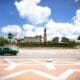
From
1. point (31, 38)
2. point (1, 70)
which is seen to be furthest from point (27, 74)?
point (31, 38)

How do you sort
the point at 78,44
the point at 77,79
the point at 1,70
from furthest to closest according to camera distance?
the point at 78,44
the point at 1,70
the point at 77,79

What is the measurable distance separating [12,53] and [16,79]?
35.5ft

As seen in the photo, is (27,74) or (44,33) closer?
(27,74)

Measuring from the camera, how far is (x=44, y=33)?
123ft

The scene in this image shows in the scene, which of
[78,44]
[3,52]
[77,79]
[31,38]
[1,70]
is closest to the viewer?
[77,79]

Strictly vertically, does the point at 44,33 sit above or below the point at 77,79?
above

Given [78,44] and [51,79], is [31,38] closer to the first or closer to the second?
[78,44]

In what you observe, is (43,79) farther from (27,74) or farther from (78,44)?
(78,44)

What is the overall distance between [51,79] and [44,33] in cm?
2940

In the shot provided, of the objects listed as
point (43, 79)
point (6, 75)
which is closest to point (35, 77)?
point (43, 79)

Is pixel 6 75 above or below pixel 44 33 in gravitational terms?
below

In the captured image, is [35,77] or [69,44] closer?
[35,77]

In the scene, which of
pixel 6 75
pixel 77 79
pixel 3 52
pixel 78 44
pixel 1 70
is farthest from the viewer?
pixel 78 44

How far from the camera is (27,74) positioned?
8953 mm
